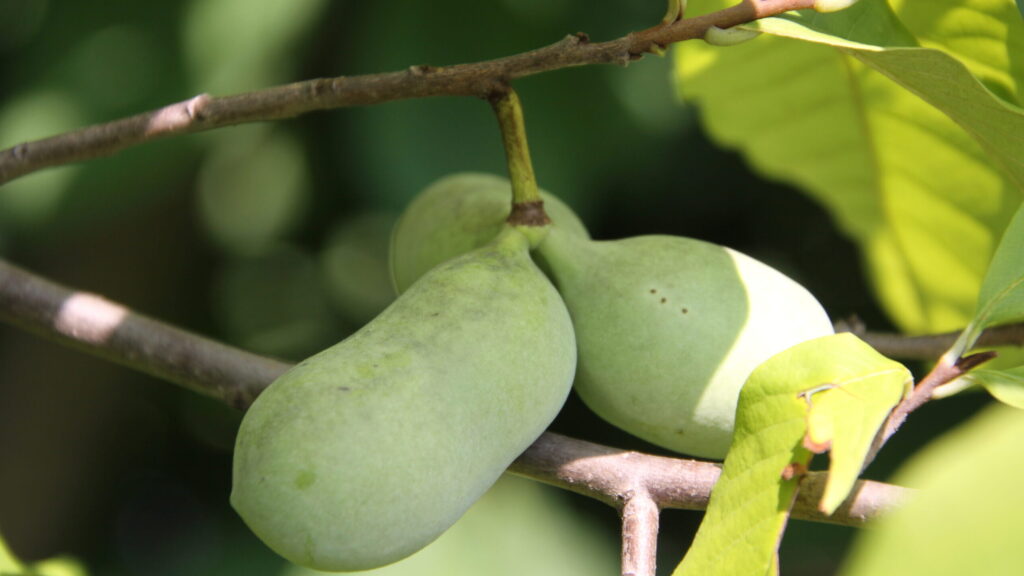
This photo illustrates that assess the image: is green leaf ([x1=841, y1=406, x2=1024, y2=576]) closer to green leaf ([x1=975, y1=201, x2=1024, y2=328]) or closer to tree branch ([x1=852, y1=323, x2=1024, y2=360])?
green leaf ([x1=975, y1=201, x2=1024, y2=328])

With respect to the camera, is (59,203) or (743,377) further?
(59,203)

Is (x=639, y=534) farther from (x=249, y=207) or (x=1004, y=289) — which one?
(x=249, y=207)

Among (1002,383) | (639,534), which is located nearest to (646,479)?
(639,534)

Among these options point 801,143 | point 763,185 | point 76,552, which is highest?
point 801,143

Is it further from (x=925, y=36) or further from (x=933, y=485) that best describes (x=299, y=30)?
(x=933, y=485)

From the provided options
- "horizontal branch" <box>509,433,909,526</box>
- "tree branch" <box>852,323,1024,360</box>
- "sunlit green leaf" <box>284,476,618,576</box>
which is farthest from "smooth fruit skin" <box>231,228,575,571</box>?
"sunlit green leaf" <box>284,476,618,576</box>

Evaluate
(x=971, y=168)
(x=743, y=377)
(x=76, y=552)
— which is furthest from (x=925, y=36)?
(x=76, y=552)
